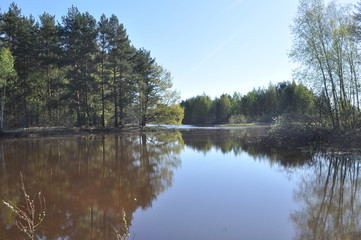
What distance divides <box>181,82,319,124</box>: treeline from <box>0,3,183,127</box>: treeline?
149 ft

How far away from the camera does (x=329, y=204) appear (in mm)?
5727

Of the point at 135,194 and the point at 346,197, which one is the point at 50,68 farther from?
the point at 346,197

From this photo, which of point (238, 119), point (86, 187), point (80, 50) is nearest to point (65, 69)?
point (80, 50)

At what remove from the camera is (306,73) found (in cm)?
1880

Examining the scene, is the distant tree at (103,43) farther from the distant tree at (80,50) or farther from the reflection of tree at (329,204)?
the reflection of tree at (329,204)

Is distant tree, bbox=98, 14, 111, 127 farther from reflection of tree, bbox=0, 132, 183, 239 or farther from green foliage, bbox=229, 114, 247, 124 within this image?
green foliage, bbox=229, 114, 247, 124

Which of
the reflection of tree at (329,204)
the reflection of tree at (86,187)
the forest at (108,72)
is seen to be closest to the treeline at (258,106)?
the forest at (108,72)

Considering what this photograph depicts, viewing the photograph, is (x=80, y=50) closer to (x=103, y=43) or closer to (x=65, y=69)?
(x=103, y=43)

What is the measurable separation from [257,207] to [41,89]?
112ft

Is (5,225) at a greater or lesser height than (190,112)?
lesser

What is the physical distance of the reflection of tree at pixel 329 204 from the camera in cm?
439

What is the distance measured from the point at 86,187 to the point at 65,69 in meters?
30.0

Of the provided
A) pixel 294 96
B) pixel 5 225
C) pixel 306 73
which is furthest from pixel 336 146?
pixel 294 96

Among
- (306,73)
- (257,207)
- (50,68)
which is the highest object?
(50,68)
